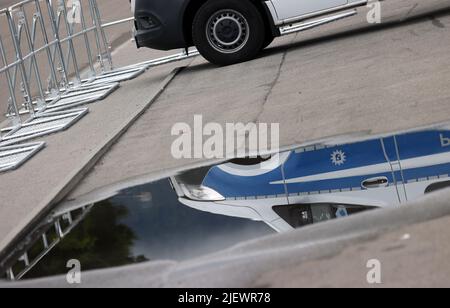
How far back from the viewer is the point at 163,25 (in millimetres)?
14469

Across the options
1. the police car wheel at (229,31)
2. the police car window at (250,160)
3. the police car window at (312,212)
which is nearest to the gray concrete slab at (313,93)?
the police car wheel at (229,31)

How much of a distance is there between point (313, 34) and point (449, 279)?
37.9 feet

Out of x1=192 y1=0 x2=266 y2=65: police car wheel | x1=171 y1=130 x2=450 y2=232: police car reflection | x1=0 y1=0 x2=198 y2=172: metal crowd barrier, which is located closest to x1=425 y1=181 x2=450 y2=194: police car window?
x1=171 y1=130 x2=450 y2=232: police car reflection

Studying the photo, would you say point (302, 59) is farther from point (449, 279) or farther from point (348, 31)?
point (449, 279)

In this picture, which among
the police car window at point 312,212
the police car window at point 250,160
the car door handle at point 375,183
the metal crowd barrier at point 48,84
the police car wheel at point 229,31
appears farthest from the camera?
the police car wheel at point 229,31

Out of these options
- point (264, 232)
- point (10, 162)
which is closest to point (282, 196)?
point (264, 232)

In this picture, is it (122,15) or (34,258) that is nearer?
(34,258)

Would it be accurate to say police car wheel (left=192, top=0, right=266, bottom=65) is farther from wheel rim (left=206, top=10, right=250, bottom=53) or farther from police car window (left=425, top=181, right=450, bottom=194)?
police car window (left=425, top=181, right=450, bottom=194)

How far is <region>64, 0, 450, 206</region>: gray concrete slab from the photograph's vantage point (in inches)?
353

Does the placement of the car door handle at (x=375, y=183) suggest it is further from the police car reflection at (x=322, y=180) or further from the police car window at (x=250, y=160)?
the police car window at (x=250, y=160)

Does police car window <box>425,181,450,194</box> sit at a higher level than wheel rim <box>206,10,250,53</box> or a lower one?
higher

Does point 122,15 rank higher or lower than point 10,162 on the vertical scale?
lower

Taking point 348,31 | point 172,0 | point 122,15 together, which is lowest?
point 122,15

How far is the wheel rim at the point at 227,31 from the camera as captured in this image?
1406cm
